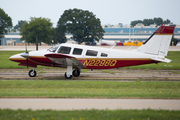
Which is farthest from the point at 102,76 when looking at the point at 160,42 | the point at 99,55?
the point at 160,42

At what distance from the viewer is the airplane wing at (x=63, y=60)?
16.2 metres

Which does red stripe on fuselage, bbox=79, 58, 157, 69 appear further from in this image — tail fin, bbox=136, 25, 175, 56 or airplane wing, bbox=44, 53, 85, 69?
tail fin, bbox=136, 25, 175, 56

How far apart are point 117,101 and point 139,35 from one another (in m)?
120

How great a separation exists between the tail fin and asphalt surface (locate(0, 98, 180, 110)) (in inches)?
315

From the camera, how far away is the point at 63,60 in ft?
55.4

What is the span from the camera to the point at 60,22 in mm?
75938

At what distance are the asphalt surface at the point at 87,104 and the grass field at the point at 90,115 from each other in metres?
0.67

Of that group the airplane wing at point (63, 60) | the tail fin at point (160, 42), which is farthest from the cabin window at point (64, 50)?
the tail fin at point (160, 42)

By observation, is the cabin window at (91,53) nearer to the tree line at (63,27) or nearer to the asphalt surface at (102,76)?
the asphalt surface at (102,76)

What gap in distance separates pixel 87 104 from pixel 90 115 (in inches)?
66.2

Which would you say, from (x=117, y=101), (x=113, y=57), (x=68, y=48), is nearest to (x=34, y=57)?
(x=68, y=48)

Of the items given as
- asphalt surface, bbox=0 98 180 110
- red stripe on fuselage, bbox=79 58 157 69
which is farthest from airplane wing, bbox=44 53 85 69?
asphalt surface, bbox=0 98 180 110

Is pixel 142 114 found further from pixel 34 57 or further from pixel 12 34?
pixel 12 34

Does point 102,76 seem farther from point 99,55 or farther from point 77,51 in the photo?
point 77,51
